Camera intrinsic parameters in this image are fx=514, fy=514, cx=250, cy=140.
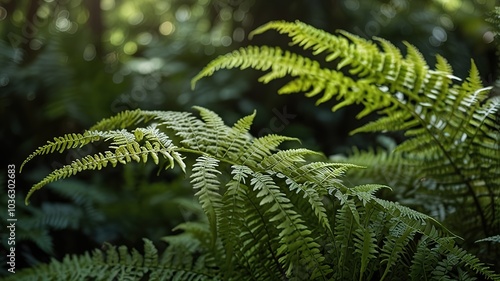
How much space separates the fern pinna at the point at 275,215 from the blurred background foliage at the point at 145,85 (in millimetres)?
788

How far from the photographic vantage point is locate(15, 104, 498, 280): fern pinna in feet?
2.72

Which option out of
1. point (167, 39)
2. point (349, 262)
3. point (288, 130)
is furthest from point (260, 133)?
point (349, 262)

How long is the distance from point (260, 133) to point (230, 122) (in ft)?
0.45

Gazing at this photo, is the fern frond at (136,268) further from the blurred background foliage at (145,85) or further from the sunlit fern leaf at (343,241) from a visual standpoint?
the blurred background foliage at (145,85)

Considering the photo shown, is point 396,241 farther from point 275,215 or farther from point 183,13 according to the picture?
point 183,13

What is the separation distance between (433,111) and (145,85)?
1435 mm

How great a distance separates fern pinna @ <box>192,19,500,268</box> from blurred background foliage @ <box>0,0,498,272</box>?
73cm

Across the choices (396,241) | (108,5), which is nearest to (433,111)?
(396,241)

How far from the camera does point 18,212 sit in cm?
180

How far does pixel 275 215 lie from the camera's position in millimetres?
888

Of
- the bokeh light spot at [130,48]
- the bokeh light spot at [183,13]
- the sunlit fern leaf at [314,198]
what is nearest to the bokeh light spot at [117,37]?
the bokeh light spot at [130,48]

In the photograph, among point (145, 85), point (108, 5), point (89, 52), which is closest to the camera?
point (145, 85)

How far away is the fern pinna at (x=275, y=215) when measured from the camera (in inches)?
32.6

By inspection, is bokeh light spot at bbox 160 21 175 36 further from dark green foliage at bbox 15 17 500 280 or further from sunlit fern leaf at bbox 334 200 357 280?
sunlit fern leaf at bbox 334 200 357 280
